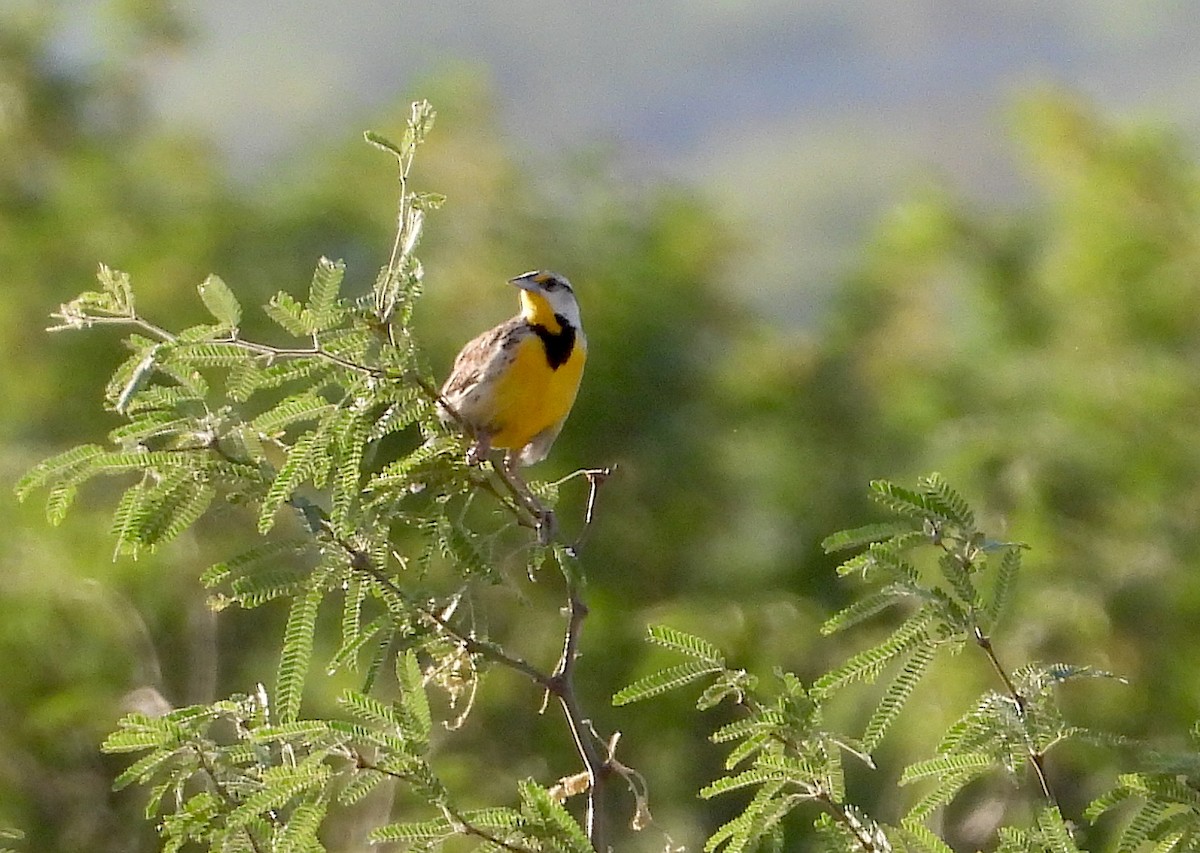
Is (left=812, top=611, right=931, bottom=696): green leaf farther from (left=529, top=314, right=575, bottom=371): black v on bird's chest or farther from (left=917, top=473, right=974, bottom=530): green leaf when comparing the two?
(left=529, top=314, right=575, bottom=371): black v on bird's chest

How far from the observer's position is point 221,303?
253cm

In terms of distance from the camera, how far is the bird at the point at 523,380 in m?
4.02

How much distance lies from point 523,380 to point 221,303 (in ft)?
5.13

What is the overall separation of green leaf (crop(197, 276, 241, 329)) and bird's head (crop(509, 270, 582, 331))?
1.76 m

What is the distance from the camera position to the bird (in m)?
4.02

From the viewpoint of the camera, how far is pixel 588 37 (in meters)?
70.8

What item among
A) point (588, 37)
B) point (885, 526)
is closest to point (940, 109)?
point (588, 37)

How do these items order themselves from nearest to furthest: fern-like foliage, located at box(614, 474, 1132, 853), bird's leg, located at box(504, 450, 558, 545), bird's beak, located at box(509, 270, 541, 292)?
fern-like foliage, located at box(614, 474, 1132, 853)
bird's leg, located at box(504, 450, 558, 545)
bird's beak, located at box(509, 270, 541, 292)

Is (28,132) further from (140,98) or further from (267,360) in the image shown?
(267,360)

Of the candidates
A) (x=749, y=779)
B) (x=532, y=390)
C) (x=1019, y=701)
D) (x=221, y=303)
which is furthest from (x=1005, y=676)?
(x=532, y=390)

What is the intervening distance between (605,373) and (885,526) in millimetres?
10520

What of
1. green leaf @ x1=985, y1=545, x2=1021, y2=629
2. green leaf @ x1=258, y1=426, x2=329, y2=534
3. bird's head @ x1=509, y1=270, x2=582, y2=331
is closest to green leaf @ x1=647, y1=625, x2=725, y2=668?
green leaf @ x1=985, y1=545, x2=1021, y2=629

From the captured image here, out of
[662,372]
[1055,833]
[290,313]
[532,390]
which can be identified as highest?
[662,372]

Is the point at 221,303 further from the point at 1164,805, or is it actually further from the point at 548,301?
the point at 548,301
